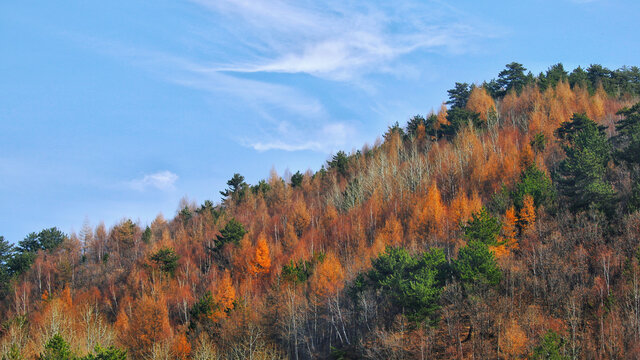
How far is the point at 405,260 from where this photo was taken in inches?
1494

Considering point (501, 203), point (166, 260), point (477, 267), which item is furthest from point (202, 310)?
point (501, 203)

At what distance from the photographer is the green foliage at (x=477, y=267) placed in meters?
34.4

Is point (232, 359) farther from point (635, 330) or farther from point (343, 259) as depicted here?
point (635, 330)

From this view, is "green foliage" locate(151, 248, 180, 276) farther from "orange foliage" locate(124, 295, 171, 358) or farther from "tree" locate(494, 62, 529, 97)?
"tree" locate(494, 62, 529, 97)

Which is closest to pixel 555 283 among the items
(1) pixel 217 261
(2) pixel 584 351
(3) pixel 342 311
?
(2) pixel 584 351

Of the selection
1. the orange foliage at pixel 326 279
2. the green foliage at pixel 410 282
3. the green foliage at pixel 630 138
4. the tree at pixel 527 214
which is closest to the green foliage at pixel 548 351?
the green foliage at pixel 410 282

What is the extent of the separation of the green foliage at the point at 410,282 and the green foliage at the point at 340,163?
5316 centimetres

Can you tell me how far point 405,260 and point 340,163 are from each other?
55.7 m

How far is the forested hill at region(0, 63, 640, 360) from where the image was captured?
34219 mm

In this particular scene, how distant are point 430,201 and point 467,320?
26.1 m

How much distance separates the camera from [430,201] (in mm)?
60062

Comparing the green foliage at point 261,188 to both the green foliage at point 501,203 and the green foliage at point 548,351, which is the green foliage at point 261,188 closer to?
the green foliage at point 501,203

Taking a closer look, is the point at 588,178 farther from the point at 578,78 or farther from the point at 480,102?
the point at 578,78

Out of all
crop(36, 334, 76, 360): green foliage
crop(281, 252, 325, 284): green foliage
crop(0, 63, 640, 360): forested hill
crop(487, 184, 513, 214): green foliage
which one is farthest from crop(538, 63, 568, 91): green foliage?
crop(36, 334, 76, 360): green foliage
